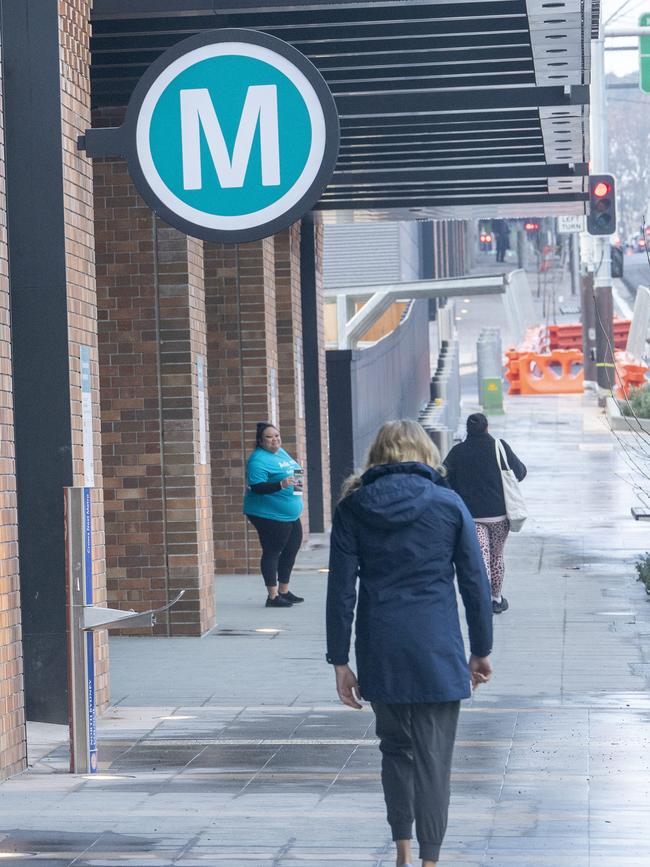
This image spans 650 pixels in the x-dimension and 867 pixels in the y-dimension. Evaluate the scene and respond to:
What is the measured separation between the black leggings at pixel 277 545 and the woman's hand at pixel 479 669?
282 inches

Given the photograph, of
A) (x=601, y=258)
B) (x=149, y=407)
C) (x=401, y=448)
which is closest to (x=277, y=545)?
(x=149, y=407)

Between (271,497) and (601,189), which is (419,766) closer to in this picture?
(271,497)

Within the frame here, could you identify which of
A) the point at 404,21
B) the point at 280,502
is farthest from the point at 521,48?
the point at 280,502

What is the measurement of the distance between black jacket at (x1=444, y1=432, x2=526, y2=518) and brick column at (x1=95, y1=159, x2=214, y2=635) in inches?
80.6

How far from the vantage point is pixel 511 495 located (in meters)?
12.1

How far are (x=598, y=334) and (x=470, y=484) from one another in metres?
25.8

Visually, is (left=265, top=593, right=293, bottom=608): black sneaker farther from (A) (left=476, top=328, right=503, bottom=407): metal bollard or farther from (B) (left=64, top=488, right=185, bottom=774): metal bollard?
(A) (left=476, top=328, right=503, bottom=407): metal bollard

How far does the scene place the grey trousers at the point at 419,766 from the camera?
205 inches

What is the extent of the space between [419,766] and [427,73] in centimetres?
680

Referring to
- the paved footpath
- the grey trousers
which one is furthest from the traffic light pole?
the grey trousers

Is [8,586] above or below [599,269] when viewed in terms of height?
below

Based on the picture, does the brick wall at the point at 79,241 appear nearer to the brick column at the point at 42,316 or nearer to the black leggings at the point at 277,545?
the brick column at the point at 42,316

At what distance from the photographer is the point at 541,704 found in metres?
8.50

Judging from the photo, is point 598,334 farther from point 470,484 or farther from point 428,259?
point 470,484
